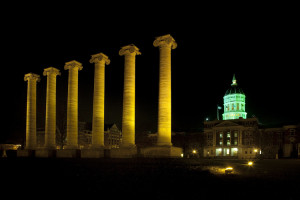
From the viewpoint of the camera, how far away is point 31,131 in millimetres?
62531

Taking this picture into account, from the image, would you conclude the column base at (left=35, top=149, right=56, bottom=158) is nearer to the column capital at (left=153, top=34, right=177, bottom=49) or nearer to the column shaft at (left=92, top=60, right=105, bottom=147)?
the column shaft at (left=92, top=60, right=105, bottom=147)

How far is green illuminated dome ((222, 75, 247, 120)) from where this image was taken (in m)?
169

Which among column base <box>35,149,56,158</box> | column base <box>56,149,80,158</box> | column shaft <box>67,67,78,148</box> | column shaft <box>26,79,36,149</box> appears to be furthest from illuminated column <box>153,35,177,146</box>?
column shaft <box>26,79,36,149</box>

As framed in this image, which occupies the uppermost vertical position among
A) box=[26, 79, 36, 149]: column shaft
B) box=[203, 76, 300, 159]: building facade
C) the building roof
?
the building roof

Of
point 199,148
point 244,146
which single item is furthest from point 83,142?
point 244,146

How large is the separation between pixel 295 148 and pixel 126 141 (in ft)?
317

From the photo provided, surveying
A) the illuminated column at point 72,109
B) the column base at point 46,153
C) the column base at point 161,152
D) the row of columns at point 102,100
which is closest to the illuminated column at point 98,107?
the row of columns at point 102,100

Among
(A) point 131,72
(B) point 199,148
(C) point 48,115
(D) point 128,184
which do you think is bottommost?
(B) point 199,148

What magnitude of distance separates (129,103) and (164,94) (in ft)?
21.1

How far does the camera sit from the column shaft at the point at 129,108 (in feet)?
147

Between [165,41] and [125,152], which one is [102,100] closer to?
[125,152]

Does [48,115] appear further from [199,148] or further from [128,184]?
[199,148]

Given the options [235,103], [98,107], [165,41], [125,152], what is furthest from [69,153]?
[235,103]

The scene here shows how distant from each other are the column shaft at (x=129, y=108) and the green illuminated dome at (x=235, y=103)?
5240 inches
